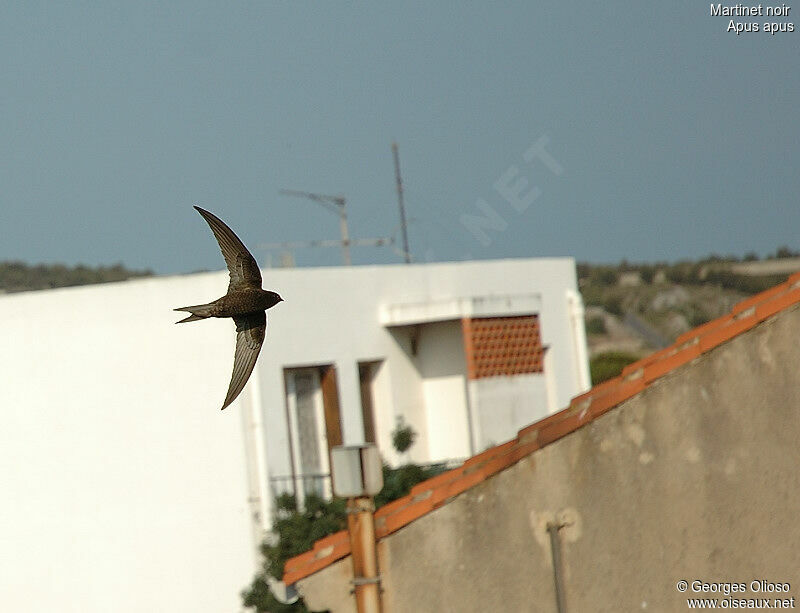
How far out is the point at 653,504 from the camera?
8.48 m

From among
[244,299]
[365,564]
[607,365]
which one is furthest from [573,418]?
[607,365]

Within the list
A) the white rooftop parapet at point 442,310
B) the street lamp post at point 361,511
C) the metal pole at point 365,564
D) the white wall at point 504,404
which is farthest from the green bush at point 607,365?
the metal pole at point 365,564

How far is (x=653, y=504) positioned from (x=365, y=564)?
1.80m

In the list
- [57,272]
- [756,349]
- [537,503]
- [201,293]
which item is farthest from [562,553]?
[57,272]

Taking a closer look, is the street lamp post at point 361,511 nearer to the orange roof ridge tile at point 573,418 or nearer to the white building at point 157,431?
the orange roof ridge tile at point 573,418

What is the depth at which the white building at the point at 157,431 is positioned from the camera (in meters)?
21.0

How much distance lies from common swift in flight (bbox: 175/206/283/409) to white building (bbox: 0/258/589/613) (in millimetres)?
14637

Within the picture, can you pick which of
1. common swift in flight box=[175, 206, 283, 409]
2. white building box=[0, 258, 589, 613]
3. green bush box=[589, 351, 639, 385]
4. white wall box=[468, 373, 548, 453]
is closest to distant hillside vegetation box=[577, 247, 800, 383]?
green bush box=[589, 351, 639, 385]

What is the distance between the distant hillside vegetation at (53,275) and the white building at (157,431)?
1430 inches

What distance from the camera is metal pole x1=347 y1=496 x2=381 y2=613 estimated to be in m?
9.03

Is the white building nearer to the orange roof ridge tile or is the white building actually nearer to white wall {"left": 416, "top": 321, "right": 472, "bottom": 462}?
white wall {"left": 416, "top": 321, "right": 472, "bottom": 462}

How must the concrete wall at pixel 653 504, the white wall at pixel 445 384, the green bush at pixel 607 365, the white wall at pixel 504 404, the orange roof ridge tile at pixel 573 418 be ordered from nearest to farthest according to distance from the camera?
the concrete wall at pixel 653 504 → the orange roof ridge tile at pixel 573 418 → the white wall at pixel 504 404 → the white wall at pixel 445 384 → the green bush at pixel 607 365

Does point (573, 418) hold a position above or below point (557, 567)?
above

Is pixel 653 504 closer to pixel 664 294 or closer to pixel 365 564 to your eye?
pixel 365 564
